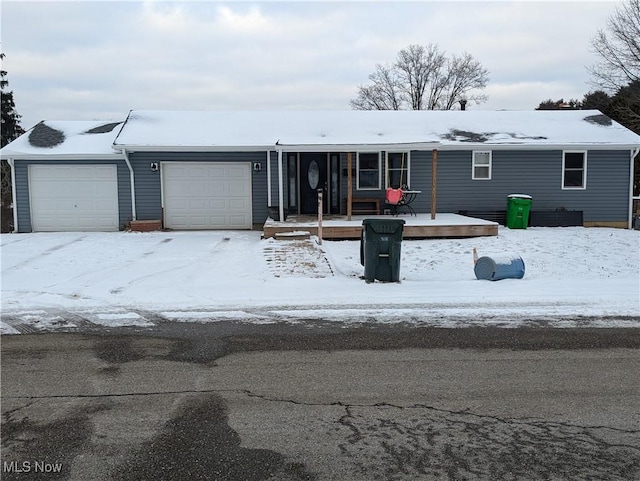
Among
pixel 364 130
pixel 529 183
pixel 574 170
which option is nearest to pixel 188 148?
pixel 364 130

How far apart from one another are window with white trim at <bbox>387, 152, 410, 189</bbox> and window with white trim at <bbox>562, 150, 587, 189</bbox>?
497 cm

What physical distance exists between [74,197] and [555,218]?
48.3 feet

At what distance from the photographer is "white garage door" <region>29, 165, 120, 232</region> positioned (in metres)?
18.1

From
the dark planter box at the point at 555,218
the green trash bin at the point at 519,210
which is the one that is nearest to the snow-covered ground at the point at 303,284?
the green trash bin at the point at 519,210

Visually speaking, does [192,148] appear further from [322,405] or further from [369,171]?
[322,405]

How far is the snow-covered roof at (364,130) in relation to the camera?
17266 mm

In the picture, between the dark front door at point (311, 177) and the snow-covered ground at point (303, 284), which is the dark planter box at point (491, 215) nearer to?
the snow-covered ground at point (303, 284)

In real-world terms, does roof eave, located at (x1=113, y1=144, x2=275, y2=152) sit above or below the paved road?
above

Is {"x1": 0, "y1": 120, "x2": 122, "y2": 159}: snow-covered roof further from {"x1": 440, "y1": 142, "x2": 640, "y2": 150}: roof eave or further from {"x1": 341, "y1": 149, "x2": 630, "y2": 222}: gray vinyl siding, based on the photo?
{"x1": 440, "y1": 142, "x2": 640, "y2": 150}: roof eave

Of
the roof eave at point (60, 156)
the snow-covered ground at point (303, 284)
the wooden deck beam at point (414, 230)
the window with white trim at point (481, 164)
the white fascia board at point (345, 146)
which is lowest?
the snow-covered ground at point (303, 284)

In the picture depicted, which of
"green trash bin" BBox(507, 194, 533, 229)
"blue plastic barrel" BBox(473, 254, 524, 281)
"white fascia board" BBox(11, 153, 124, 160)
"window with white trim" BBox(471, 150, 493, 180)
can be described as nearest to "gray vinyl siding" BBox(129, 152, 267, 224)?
"white fascia board" BBox(11, 153, 124, 160)

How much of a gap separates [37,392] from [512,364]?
163 inches

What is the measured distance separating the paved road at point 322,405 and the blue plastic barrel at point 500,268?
10.3 feet

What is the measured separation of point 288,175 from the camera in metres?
18.3
